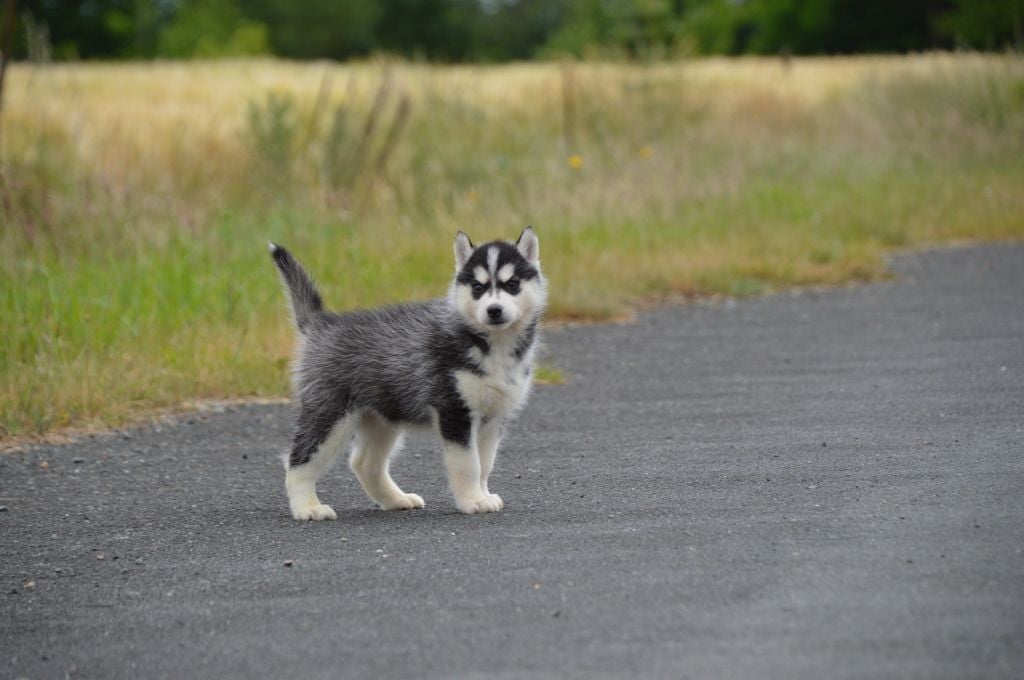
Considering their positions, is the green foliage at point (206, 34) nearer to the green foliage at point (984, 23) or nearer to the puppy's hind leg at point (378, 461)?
the green foliage at point (984, 23)

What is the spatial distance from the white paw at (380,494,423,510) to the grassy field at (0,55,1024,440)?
289 cm

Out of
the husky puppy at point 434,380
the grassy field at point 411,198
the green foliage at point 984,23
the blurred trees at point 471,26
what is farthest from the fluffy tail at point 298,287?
the green foliage at point 984,23

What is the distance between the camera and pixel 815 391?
32.4 feet

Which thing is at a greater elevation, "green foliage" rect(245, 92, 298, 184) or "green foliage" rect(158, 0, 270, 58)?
"green foliage" rect(158, 0, 270, 58)

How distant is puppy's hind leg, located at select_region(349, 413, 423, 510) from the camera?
7410 mm

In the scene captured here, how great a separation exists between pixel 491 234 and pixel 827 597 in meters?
10.2

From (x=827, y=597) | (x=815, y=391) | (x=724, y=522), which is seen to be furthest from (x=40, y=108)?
(x=827, y=597)

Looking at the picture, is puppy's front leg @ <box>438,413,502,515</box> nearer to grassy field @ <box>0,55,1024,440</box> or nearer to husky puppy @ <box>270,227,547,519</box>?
husky puppy @ <box>270,227,547,519</box>

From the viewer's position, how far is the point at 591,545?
6246 mm

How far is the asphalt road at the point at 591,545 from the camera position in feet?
16.2

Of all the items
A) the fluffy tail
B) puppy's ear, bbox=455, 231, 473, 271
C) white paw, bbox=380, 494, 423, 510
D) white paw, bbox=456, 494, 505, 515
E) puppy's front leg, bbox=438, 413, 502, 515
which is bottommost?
white paw, bbox=380, 494, 423, 510

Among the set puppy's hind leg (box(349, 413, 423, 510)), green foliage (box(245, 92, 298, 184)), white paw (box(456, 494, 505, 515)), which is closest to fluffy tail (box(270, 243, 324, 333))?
puppy's hind leg (box(349, 413, 423, 510))

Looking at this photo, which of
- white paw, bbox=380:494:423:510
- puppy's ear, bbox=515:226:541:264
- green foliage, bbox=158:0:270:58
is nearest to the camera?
white paw, bbox=380:494:423:510

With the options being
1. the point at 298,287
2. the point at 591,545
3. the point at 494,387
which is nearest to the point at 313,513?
the point at 494,387
